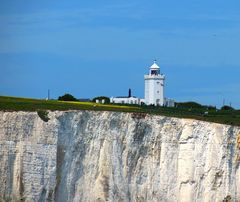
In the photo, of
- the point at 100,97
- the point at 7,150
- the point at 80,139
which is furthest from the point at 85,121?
the point at 100,97

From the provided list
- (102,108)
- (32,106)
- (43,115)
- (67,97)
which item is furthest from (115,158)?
(67,97)

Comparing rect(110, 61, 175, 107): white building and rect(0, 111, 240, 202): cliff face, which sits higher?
rect(110, 61, 175, 107): white building

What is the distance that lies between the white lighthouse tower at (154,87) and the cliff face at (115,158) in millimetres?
29697

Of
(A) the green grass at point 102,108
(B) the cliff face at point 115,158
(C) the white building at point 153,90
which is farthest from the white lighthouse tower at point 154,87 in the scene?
(B) the cliff face at point 115,158

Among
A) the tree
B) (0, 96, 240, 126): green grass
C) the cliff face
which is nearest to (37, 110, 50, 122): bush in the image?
the cliff face

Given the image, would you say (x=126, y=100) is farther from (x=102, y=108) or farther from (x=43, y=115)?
(x=43, y=115)

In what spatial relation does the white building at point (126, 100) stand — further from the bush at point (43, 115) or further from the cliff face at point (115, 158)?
the bush at point (43, 115)

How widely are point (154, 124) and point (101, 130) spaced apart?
4299 mm

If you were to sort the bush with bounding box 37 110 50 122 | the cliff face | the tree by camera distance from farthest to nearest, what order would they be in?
1. the tree
2. the bush with bounding box 37 110 50 122
3. the cliff face

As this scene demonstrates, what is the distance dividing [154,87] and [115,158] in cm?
3611

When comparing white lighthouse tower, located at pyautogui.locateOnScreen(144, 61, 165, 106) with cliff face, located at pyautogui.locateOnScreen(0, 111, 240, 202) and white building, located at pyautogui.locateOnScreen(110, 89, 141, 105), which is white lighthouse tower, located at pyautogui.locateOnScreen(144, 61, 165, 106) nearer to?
white building, located at pyautogui.locateOnScreen(110, 89, 141, 105)

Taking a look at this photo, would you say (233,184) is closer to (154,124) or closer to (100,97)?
(154,124)

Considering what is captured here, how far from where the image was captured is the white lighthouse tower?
12525cm

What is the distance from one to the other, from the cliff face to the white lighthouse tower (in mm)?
29697
